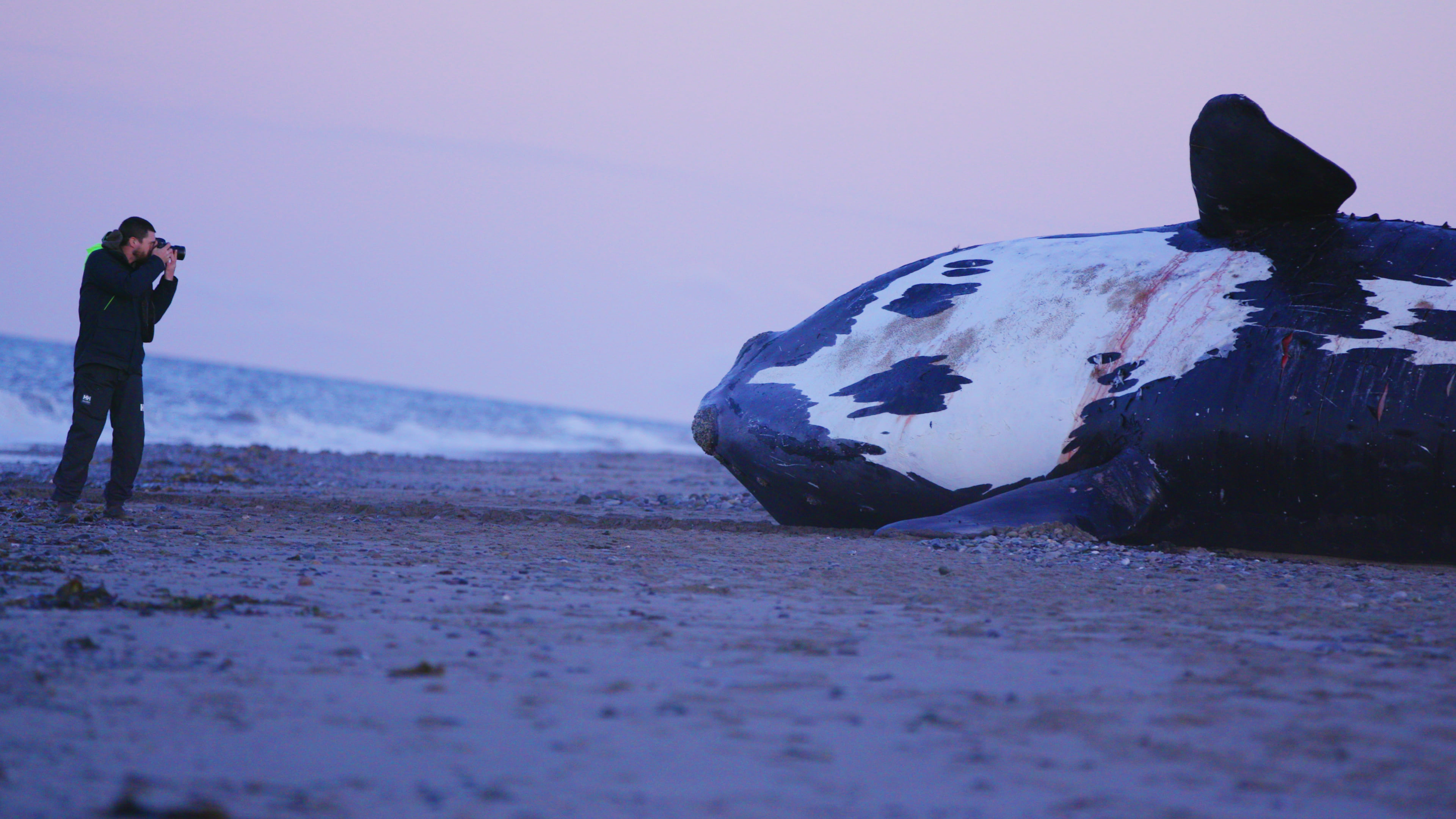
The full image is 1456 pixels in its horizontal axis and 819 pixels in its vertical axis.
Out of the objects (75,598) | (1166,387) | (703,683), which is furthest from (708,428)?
(703,683)

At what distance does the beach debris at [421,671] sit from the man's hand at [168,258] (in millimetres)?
4244

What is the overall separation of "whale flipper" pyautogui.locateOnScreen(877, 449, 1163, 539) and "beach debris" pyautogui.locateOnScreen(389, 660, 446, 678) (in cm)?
333

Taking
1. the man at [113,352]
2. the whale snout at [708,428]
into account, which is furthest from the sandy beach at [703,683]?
the whale snout at [708,428]

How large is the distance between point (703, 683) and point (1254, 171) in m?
4.63

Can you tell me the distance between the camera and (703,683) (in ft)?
8.11

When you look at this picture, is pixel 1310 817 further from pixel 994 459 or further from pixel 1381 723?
pixel 994 459

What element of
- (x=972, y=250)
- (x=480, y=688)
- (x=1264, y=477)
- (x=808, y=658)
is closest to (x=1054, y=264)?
(x=972, y=250)

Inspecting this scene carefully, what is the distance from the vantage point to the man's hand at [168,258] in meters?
5.99

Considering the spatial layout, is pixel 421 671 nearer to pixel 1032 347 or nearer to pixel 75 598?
pixel 75 598

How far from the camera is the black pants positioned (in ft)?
19.0

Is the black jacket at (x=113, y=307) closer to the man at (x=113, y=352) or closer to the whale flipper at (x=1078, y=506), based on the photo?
the man at (x=113, y=352)

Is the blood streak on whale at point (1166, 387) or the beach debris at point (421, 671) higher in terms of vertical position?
the blood streak on whale at point (1166, 387)

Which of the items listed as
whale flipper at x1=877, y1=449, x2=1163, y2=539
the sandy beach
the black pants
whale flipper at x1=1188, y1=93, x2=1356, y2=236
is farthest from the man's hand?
whale flipper at x1=1188, y1=93, x2=1356, y2=236

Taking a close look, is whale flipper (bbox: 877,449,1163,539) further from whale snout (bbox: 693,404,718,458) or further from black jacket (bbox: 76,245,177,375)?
black jacket (bbox: 76,245,177,375)
